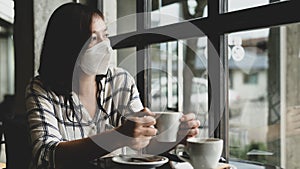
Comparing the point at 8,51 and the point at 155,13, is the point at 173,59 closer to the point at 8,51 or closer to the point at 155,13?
the point at 155,13

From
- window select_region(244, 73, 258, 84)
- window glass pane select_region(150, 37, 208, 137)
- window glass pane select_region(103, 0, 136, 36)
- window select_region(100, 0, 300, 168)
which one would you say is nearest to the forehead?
window select_region(100, 0, 300, 168)

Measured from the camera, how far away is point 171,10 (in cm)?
212

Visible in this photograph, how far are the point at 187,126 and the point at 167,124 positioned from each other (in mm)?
83

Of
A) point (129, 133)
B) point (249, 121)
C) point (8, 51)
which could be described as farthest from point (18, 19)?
point (8, 51)

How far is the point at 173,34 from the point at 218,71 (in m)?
0.33

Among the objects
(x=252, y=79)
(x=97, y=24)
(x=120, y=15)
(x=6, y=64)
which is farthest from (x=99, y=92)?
(x=6, y=64)

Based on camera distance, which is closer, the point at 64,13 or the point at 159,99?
the point at 64,13

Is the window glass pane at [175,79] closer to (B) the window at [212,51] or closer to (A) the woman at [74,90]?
(B) the window at [212,51]

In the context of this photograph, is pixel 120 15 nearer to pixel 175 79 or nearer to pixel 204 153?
pixel 175 79

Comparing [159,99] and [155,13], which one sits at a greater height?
[155,13]

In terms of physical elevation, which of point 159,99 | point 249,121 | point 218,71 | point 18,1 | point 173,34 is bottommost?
point 249,121

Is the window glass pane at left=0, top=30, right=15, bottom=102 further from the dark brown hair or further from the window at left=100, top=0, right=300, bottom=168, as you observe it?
the dark brown hair

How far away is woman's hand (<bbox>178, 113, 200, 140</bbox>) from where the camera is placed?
51.7 inches

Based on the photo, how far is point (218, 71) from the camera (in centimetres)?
165
